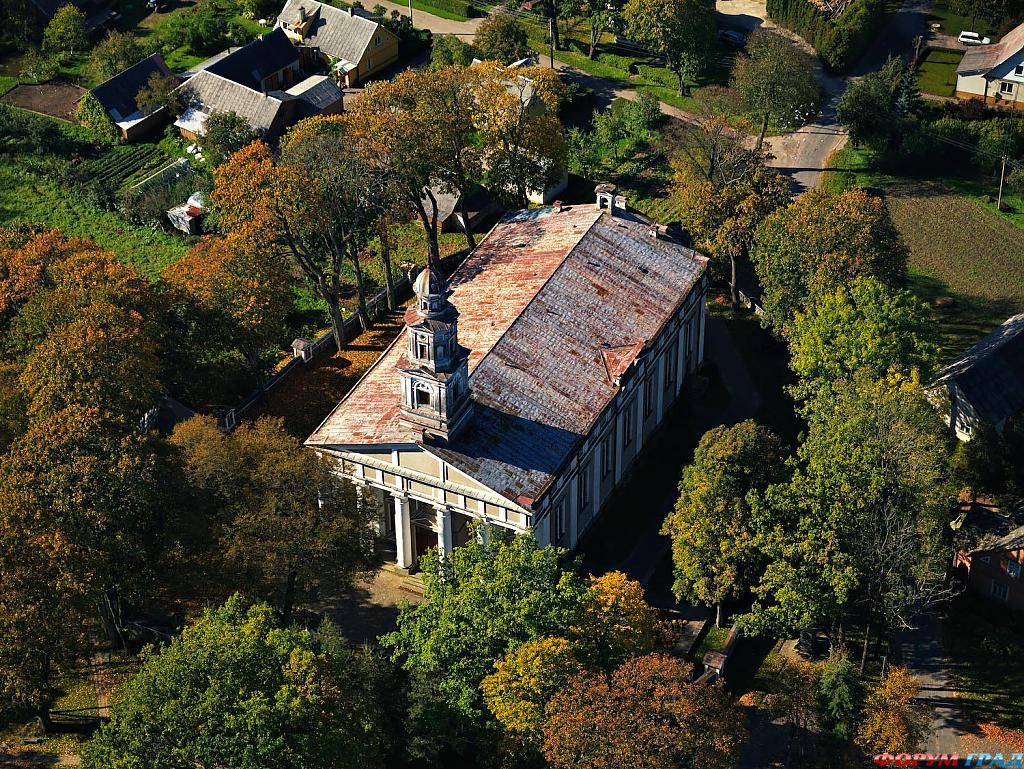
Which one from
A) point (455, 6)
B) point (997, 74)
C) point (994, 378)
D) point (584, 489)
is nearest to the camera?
point (584, 489)

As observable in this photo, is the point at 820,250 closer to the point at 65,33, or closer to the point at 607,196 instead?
the point at 607,196

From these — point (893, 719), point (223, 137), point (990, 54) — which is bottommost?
point (893, 719)

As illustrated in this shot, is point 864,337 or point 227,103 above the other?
point 227,103

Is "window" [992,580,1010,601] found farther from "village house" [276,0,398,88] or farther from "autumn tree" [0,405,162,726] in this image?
"village house" [276,0,398,88]

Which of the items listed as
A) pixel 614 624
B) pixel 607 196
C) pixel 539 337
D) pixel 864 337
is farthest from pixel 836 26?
pixel 614 624

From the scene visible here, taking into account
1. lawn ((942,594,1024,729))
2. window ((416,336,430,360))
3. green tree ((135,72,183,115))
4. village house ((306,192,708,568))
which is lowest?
lawn ((942,594,1024,729))

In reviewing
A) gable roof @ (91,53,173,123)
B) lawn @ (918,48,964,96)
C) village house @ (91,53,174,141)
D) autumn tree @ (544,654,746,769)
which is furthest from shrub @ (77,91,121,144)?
autumn tree @ (544,654,746,769)
